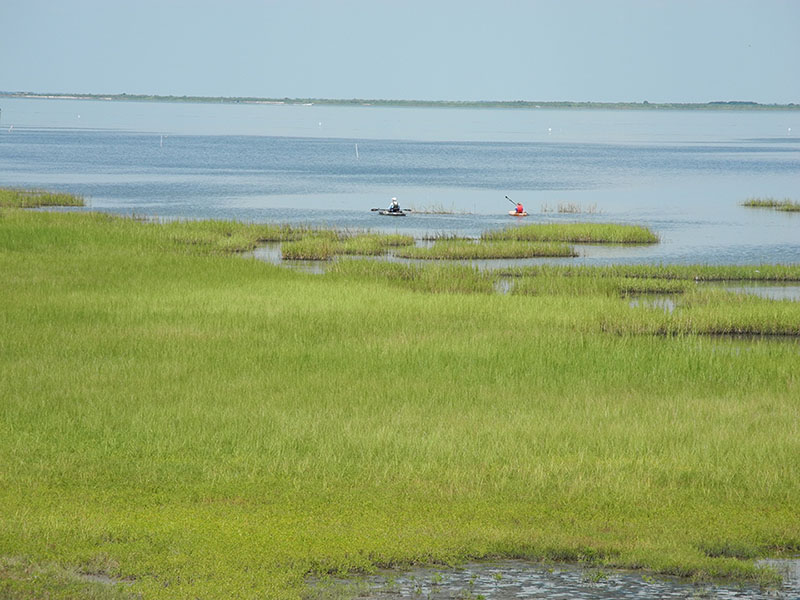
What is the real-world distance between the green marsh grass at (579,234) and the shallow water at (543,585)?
122ft

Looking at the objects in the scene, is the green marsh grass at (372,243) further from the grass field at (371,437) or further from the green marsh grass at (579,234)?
the grass field at (371,437)

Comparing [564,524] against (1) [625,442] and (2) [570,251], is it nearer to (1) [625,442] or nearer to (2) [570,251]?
(1) [625,442]

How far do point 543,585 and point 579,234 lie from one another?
3987 cm

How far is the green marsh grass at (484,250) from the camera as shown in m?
43.1

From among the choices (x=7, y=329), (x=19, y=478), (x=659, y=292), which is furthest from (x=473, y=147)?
(x=19, y=478)

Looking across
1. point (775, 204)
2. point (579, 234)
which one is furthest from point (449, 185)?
point (579, 234)

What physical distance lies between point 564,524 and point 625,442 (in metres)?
3.68

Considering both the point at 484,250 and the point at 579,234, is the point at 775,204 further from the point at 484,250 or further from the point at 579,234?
the point at 484,250

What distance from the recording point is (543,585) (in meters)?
10.7

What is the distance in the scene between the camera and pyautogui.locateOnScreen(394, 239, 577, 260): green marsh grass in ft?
141

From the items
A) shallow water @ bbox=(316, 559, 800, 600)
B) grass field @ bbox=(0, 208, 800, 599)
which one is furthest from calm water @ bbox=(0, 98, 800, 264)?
shallow water @ bbox=(316, 559, 800, 600)

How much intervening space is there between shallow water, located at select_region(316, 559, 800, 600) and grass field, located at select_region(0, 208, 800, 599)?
0.25 m

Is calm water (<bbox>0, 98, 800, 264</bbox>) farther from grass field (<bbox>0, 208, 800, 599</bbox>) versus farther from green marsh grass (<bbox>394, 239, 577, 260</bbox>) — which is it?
grass field (<bbox>0, 208, 800, 599</bbox>)

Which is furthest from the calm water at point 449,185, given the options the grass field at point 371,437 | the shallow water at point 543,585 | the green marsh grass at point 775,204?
the shallow water at point 543,585
